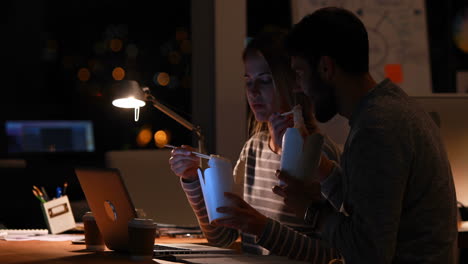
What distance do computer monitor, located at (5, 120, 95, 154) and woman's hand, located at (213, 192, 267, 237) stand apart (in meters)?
4.35

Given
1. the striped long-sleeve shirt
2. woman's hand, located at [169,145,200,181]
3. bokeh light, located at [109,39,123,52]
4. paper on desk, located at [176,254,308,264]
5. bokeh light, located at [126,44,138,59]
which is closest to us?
paper on desk, located at [176,254,308,264]

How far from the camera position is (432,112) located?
220 cm

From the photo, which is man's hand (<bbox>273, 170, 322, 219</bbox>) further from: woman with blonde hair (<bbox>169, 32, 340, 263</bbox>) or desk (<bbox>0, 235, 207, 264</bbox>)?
woman with blonde hair (<bbox>169, 32, 340, 263</bbox>)

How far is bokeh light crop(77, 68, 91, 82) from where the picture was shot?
20.4ft

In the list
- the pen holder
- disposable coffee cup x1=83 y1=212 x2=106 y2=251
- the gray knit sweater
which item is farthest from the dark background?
the gray knit sweater

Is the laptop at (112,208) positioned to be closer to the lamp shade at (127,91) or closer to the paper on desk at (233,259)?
the paper on desk at (233,259)

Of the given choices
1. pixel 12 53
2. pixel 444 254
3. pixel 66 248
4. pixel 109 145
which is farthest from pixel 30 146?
pixel 444 254

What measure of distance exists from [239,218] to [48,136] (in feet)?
14.8

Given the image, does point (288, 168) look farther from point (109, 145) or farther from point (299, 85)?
point (109, 145)

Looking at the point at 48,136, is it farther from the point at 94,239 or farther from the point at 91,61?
the point at 94,239

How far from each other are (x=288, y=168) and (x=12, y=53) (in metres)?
5.64

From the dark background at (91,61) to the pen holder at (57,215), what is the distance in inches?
132

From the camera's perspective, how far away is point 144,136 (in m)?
5.87

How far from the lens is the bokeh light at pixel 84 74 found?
6.23m
